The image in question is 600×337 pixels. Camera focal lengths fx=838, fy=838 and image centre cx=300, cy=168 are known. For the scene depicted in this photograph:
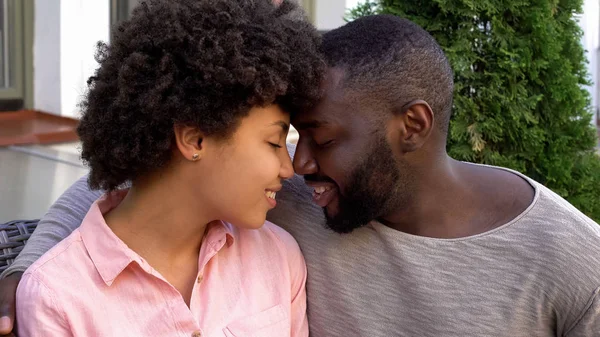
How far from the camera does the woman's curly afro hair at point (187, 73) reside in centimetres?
184

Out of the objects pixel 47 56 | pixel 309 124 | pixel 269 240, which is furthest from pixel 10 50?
pixel 309 124

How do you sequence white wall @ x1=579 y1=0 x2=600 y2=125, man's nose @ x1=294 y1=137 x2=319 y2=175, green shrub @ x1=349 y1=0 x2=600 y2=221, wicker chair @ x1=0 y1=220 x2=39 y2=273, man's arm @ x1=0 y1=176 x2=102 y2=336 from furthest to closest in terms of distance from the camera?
white wall @ x1=579 y1=0 x2=600 y2=125 → green shrub @ x1=349 y1=0 x2=600 y2=221 → wicker chair @ x1=0 y1=220 x2=39 y2=273 → man's nose @ x1=294 y1=137 x2=319 y2=175 → man's arm @ x1=0 y1=176 x2=102 y2=336

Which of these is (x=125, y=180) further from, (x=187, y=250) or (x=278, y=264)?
(x=278, y=264)

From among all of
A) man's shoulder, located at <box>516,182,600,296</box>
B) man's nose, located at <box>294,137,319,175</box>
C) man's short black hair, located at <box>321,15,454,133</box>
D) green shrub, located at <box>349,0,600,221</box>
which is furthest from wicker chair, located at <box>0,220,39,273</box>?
green shrub, located at <box>349,0,600,221</box>

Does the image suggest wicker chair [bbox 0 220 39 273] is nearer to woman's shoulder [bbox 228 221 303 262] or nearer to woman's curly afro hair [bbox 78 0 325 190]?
woman's curly afro hair [bbox 78 0 325 190]

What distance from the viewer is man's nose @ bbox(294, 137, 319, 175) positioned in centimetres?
211

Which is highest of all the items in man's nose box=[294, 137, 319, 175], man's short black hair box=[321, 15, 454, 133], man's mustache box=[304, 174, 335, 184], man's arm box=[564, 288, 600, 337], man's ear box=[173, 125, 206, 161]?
man's short black hair box=[321, 15, 454, 133]

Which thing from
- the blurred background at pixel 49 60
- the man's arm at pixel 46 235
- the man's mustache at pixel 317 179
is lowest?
the blurred background at pixel 49 60

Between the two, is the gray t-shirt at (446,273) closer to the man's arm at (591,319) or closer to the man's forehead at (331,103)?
the man's arm at (591,319)

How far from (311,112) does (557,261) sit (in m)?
0.68

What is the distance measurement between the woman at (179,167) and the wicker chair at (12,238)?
373 mm

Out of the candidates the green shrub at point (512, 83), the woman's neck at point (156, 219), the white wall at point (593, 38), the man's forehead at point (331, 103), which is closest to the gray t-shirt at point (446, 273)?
the woman's neck at point (156, 219)

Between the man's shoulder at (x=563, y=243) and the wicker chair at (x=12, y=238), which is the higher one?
the man's shoulder at (x=563, y=243)

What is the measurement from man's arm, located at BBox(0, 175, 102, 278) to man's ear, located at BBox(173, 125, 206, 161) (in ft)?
1.47
